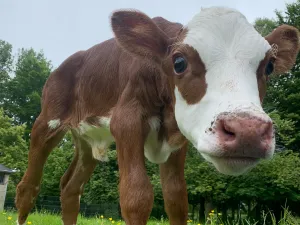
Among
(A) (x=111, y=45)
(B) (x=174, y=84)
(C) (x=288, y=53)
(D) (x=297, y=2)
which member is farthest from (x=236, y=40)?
(D) (x=297, y=2)

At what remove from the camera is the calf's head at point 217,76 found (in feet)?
7.52

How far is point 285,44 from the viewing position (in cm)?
376

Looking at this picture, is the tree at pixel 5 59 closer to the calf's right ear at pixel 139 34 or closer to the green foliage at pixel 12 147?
the green foliage at pixel 12 147

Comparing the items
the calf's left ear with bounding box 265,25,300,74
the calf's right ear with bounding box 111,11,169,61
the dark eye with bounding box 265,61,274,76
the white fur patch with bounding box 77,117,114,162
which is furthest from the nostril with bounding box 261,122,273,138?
the white fur patch with bounding box 77,117,114,162

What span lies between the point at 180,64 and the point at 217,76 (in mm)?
392

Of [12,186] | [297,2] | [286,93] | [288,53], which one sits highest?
[297,2]

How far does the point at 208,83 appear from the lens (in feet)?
8.97

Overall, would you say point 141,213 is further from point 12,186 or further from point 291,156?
point 12,186

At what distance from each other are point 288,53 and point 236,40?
3.89 feet

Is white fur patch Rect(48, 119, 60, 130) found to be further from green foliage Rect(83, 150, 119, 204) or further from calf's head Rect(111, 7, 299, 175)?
green foliage Rect(83, 150, 119, 204)

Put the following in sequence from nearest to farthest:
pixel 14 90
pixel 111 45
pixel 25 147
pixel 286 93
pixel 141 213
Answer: pixel 141 213
pixel 111 45
pixel 286 93
pixel 25 147
pixel 14 90

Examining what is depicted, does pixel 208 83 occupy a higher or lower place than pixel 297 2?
lower

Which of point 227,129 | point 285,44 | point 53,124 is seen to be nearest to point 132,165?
point 227,129

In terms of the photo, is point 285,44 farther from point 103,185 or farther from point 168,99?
point 103,185
